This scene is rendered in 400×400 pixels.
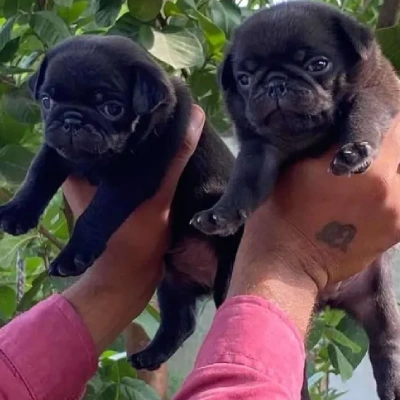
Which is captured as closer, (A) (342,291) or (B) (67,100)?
(B) (67,100)

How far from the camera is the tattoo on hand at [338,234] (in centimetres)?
110

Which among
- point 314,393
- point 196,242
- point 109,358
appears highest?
point 196,242

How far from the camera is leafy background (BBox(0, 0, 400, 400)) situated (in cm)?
135

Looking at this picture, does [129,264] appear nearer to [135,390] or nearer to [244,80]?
[135,390]

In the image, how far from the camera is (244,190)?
115cm

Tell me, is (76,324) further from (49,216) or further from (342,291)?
(49,216)

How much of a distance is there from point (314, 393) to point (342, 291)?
76cm

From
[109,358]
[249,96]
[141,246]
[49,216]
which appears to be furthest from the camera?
[49,216]

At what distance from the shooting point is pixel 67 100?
119 cm

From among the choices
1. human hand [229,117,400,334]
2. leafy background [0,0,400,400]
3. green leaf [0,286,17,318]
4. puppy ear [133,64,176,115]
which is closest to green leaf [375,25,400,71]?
leafy background [0,0,400,400]

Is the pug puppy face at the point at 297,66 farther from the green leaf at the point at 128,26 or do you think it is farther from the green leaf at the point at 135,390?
the green leaf at the point at 135,390

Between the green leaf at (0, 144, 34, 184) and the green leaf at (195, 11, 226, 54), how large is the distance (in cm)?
35

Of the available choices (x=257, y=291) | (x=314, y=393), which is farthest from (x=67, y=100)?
(x=314, y=393)

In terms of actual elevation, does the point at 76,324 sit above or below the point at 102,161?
below
